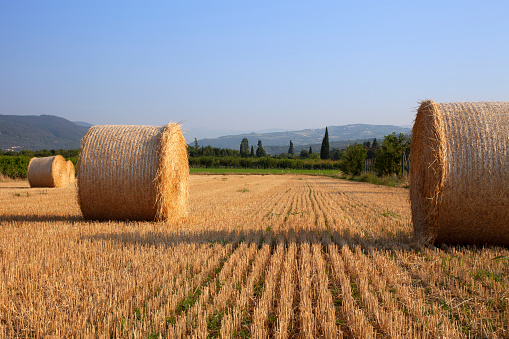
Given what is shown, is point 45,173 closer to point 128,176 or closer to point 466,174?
point 128,176

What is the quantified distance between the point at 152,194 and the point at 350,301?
5.93 metres

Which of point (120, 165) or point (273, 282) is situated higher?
point (120, 165)

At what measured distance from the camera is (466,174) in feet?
19.7

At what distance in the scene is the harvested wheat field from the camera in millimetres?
3180

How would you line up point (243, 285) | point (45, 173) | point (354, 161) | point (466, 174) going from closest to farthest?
point (243, 285) → point (466, 174) → point (45, 173) → point (354, 161)

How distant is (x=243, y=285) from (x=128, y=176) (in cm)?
531

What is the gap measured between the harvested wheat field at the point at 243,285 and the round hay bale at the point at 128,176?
3.84ft

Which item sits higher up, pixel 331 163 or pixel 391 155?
pixel 391 155

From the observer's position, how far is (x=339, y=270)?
190 inches

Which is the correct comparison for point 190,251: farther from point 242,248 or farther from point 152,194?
point 152,194

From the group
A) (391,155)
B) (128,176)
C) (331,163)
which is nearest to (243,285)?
(128,176)

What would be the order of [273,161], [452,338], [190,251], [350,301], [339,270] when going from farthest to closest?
1. [273,161]
2. [190,251]
3. [339,270]
4. [350,301]
5. [452,338]

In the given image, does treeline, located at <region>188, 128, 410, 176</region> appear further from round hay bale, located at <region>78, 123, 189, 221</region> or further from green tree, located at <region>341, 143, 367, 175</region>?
round hay bale, located at <region>78, 123, 189, 221</region>

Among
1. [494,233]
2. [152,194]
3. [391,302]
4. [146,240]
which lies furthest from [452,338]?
[152,194]
